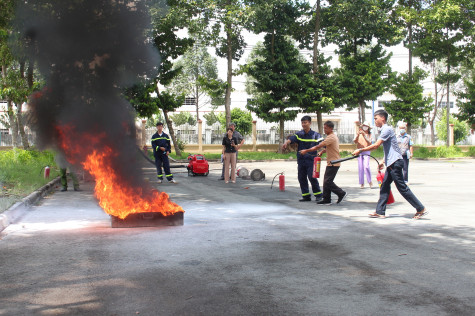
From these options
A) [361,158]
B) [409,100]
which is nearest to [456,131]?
[409,100]

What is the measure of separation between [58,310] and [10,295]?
0.68 m

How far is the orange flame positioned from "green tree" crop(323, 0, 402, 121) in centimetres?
2930

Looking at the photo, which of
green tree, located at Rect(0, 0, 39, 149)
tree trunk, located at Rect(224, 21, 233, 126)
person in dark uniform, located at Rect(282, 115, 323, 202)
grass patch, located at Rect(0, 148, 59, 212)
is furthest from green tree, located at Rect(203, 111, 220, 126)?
person in dark uniform, located at Rect(282, 115, 323, 202)

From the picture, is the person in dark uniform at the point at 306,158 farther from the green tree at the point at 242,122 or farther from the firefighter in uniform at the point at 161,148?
the green tree at the point at 242,122

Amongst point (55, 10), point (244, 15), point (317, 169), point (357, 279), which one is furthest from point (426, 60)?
point (357, 279)

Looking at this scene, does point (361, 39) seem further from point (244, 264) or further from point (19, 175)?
point (244, 264)

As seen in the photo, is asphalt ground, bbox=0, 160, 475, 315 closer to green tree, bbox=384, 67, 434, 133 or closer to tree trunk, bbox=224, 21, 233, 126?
tree trunk, bbox=224, 21, 233, 126

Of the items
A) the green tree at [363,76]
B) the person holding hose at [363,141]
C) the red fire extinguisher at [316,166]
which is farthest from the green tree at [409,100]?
the red fire extinguisher at [316,166]

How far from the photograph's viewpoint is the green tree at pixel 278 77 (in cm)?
3512

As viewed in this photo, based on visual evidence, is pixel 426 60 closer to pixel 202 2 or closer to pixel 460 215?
pixel 202 2

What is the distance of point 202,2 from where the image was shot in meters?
30.8

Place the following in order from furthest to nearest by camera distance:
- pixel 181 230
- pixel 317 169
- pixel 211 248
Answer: pixel 317 169
pixel 181 230
pixel 211 248

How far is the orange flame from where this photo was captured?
25.9ft

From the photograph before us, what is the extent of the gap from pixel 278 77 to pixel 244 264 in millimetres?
30798
